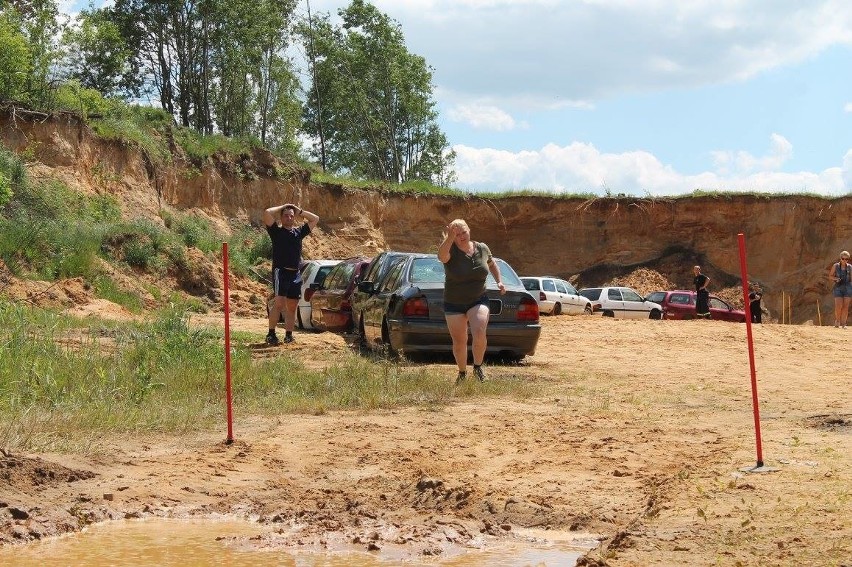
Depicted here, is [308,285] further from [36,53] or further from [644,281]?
[644,281]

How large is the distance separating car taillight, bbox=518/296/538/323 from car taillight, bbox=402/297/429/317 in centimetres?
122

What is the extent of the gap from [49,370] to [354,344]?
7028 mm

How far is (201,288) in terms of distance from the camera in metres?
31.0

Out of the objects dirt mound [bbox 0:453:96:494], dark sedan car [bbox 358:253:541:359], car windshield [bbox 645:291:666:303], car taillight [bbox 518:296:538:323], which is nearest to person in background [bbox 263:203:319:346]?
dark sedan car [bbox 358:253:541:359]

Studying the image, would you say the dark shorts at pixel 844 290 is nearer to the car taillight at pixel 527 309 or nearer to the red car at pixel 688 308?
the red car at pixel 688 308

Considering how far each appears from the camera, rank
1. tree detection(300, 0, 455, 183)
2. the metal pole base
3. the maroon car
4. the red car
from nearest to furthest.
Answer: the metal pole base, the maroon car, the red car, tree detection(300, 0, 455, 183)

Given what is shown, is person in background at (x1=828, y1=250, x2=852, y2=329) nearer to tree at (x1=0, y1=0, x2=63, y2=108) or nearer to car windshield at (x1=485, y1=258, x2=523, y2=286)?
car windshield at (x1=485, y1=258, x2=523, y2=286)

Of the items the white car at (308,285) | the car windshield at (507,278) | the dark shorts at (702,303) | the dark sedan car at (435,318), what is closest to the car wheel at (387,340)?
the dark sedan car at (435,318)

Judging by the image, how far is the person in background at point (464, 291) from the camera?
11.4m

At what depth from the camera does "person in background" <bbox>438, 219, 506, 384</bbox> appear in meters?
11.4

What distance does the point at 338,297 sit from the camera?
18.1 metres

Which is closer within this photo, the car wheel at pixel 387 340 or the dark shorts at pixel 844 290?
the car wheel at pixel 387 340

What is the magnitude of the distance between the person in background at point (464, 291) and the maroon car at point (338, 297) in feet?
20.3

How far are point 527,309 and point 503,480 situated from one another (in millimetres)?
7438
